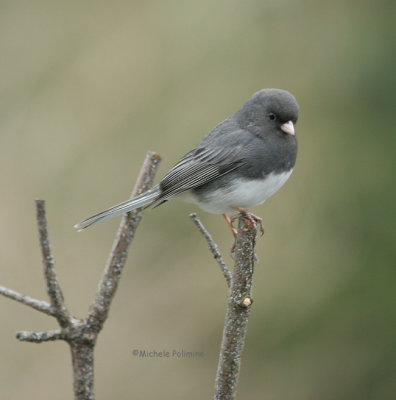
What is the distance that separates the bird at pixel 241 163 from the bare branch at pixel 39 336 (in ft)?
2.49

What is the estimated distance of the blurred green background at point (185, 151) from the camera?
3086 millimetres

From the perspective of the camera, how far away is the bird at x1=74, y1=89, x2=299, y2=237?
2.44 meters

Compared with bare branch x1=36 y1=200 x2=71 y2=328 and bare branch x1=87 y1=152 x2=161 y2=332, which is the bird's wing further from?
bare branch x1=36 y1=200 x2=71 y2=328

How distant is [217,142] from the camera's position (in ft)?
8.61

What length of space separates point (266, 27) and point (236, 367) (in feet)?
8.10

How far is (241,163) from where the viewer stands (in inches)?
97.8

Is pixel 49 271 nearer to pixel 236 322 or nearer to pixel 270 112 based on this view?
pixel 236 322

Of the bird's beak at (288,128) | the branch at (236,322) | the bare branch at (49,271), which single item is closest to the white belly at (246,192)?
the bird's beak at (288,128)

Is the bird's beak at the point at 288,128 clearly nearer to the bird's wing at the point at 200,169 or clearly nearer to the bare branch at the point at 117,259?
the bird's wing at the point at 200,169

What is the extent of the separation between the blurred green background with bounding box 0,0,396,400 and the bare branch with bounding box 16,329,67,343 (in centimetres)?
168

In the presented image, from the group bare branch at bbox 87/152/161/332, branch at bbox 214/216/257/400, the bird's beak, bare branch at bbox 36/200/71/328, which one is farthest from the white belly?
bare branch at bbox 36/200/71/328

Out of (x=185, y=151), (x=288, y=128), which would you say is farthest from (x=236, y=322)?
(x=185, y=151)

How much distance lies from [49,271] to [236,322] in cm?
53

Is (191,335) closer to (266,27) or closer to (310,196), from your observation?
(310,196)
